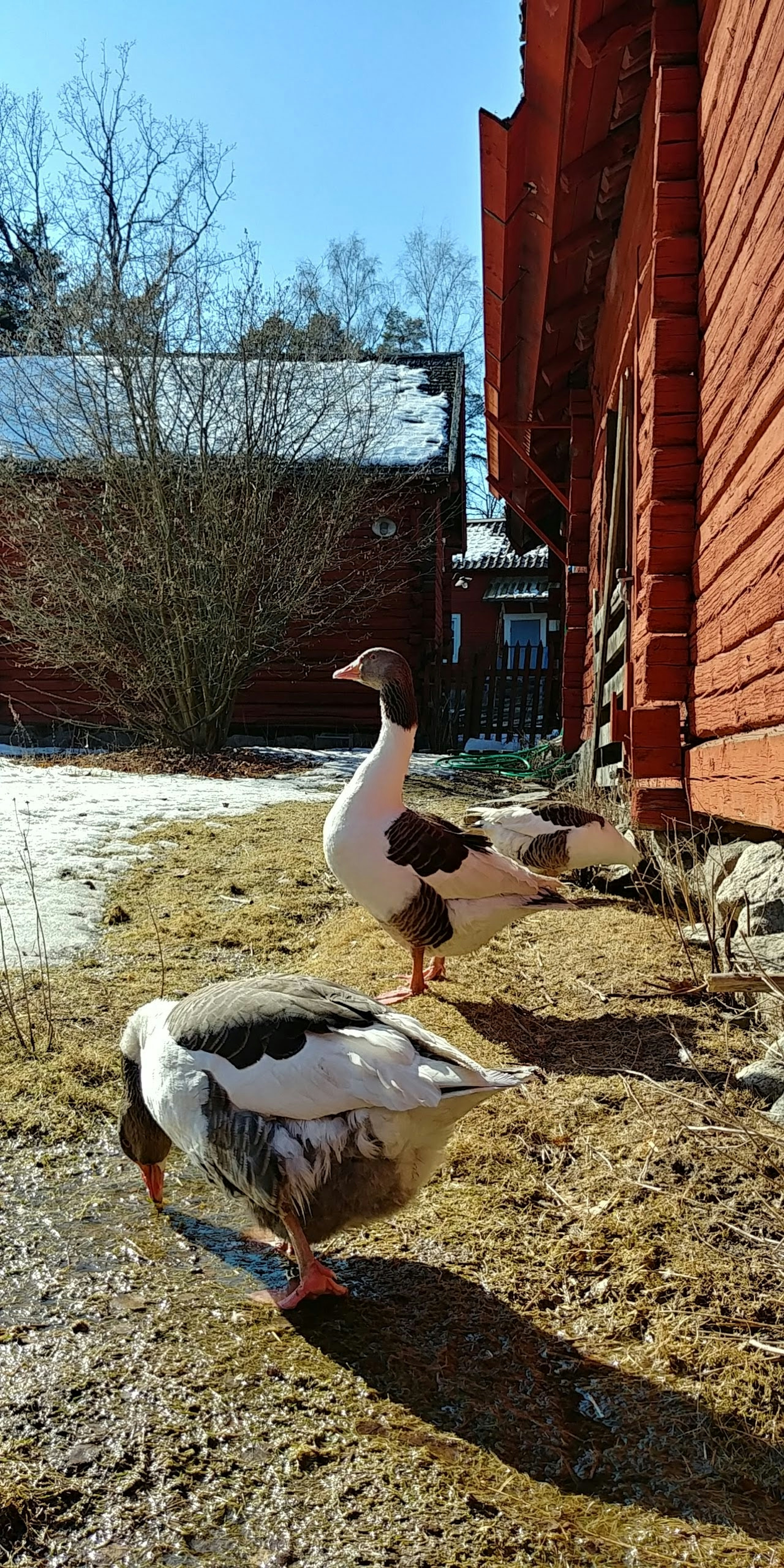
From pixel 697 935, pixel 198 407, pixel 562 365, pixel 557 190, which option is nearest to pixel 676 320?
pixel 557 190

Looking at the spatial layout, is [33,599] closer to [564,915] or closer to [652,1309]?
[564,915]

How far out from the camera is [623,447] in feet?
23.5

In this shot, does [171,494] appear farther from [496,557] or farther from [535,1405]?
[496,557]

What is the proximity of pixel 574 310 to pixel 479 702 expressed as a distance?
8.23 m

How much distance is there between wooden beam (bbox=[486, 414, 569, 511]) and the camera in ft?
36.0

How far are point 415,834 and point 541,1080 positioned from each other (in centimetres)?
115

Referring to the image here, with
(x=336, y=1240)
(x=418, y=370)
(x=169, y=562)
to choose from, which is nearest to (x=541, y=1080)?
(x=336, y=1240)

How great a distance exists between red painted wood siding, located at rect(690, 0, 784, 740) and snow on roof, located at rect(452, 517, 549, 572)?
27.7 metres

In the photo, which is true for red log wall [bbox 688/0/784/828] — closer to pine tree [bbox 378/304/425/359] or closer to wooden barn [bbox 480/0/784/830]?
wooden barn [bbox 480/0/784/830]

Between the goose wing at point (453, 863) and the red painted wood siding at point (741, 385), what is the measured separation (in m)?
0.89

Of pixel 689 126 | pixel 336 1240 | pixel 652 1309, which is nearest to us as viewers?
pixel 652 1309

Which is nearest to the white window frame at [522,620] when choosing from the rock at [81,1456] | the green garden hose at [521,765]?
the green garden hose at [521,765]

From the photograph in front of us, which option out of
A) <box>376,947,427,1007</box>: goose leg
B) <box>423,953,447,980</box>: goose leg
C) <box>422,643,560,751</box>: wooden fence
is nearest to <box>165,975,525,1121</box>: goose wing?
<box>376,947,427,1007</box>: goose leg

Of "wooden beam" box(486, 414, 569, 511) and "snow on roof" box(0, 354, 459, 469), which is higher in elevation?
"snow on roof" box(0, 354, 459, 469)
